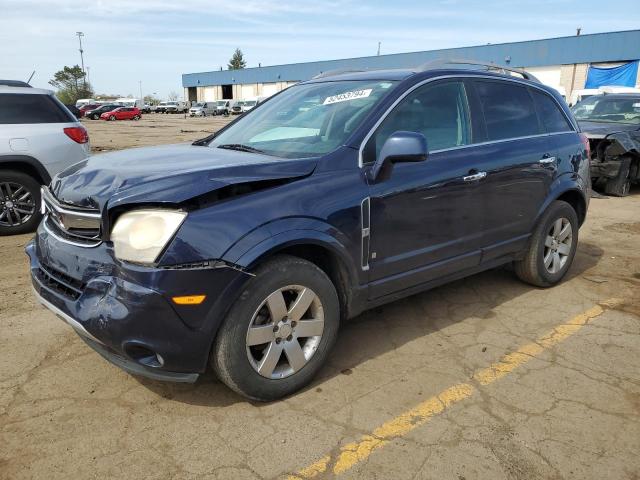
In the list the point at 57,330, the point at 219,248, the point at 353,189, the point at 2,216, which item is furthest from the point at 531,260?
the point at 2,216

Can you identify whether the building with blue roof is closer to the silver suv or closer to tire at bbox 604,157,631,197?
tire at bbox 604,157,631,197

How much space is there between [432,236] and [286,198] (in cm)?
123

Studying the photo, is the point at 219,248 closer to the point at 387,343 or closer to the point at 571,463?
the point at 387,343

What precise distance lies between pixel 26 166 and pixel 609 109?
35.0 feet

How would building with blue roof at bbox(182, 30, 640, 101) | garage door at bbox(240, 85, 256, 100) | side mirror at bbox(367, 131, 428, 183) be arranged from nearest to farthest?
side mirror at bbox(367, 131, 428, 183)
building with blue roof at bbox(182, 30, 640, 101)
garage door at bbox(240, 85, 256, 100)

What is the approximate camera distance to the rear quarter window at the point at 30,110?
6.24 metres

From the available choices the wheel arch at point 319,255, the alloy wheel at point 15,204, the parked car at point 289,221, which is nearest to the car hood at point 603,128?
the parked car at point 289,221

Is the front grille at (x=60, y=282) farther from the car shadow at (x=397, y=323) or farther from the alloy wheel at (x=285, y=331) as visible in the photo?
the alloy wheel at (x=285, y=331)

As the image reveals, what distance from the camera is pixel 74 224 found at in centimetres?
279

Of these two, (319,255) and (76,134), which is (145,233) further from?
(76,134)

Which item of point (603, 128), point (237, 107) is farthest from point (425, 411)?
point (237, 107)

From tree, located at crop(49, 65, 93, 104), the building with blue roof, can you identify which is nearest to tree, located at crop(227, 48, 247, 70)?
tree, located at crop(49, 65, 93, 104)

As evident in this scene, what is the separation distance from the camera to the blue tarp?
33.4m

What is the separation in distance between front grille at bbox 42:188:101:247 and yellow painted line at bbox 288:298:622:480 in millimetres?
1581
